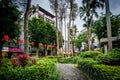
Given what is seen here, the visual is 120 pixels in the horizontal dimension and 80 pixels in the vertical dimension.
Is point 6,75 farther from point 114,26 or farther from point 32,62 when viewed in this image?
point 114,26

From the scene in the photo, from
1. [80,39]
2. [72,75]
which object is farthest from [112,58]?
[80,39]

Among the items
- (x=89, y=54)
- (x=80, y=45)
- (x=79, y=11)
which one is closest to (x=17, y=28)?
(x=89, y=54)

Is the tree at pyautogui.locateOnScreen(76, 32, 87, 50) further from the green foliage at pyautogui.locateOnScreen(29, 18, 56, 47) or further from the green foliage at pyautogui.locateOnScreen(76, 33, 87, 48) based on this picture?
the green foliage at pyautogui.locateOnScreen(29, 18, 56, 47)

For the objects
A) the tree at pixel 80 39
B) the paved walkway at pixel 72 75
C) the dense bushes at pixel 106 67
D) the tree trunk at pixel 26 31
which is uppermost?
the tree at pixel 80 39

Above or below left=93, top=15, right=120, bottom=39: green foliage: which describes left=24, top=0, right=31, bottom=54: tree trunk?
below

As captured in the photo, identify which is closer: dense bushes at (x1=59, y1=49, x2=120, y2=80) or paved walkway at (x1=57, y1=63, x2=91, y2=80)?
dense bushes at (x1=59, y1=49, x2=120, y2=80)

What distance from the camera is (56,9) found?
121 feet

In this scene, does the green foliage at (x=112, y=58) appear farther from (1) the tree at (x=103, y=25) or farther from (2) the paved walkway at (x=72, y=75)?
(1) the tree at (x=103, y=25)

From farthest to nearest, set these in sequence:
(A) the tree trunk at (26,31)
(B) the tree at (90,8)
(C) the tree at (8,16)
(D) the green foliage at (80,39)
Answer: (D) the green foliage at (80,39) < (B) the tree at (90,8) < (C) the tree at (8,16) < (A) the tree trunk at (26,31)

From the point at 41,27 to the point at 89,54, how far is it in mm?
23583

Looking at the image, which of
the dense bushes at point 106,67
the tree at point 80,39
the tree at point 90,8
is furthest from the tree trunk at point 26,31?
the tree at point 80,39

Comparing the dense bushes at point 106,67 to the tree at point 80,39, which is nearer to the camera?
the dense bushes at point 106,67

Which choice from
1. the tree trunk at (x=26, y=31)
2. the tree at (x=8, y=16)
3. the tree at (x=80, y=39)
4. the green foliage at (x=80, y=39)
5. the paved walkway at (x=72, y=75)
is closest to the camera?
the paved walkway at (x=72, y=75)

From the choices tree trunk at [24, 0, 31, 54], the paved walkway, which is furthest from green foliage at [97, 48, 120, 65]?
tree trunk at [24, 0, 31, 54]
